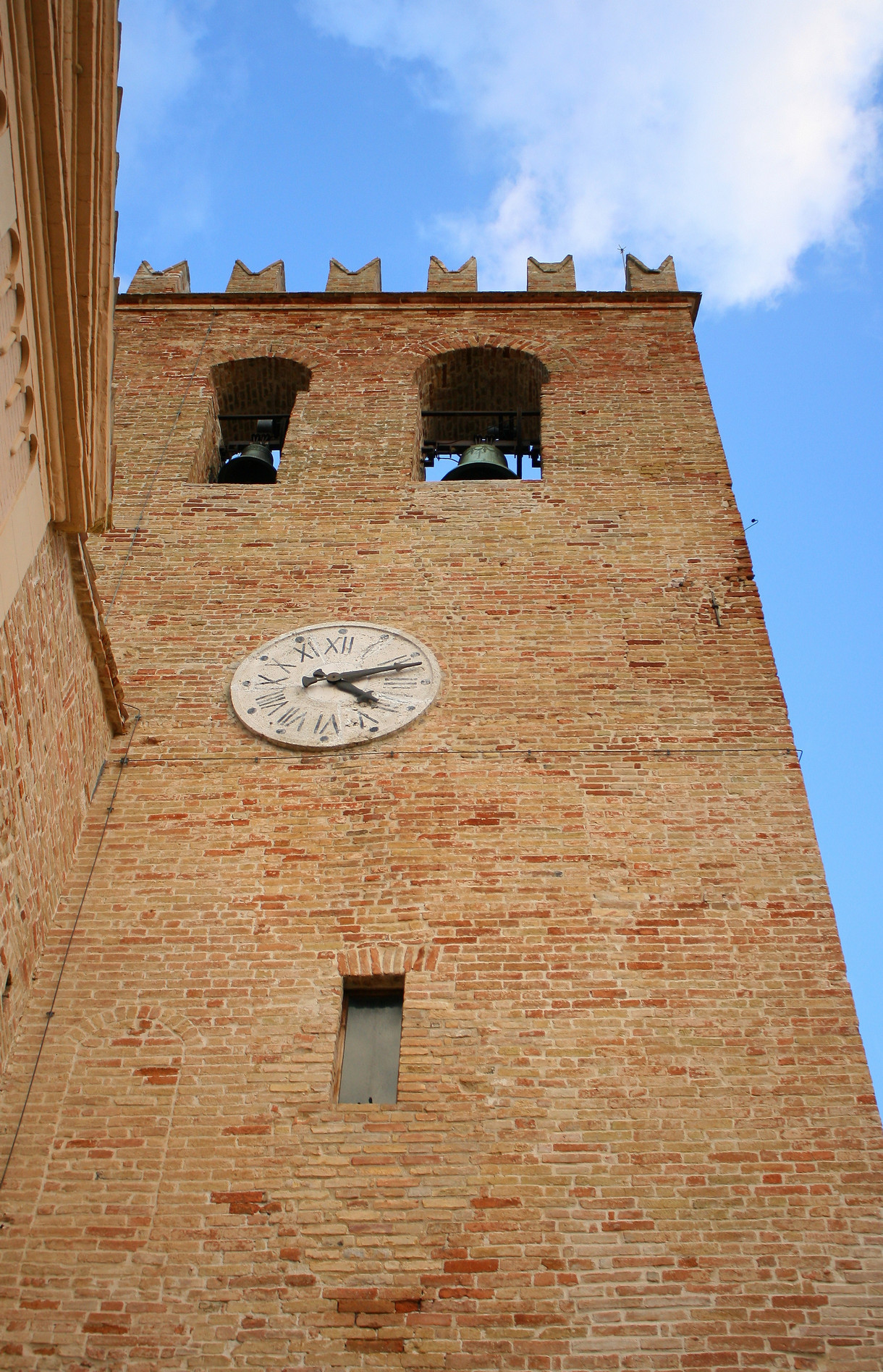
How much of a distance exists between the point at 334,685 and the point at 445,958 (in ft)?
7.79

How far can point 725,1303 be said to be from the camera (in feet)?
18.0

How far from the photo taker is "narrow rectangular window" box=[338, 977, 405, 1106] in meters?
6.46

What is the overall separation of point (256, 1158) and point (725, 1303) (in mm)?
2178

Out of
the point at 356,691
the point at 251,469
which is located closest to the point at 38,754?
the point at 356,691

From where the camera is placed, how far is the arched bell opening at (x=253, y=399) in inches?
490

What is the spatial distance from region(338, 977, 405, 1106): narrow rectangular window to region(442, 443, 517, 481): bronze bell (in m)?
5.37

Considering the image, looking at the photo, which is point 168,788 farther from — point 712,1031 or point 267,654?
point 712,1031

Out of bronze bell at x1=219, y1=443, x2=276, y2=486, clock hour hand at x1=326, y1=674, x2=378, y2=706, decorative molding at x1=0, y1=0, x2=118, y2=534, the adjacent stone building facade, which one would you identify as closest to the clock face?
clock hour hand at x1=326, y1=674, x2=378, y2=706

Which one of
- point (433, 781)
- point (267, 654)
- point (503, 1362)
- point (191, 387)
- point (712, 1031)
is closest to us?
point (503, 1362)

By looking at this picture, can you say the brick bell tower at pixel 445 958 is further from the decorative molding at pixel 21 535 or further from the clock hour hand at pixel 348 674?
the decorative molding at pixel 21 535

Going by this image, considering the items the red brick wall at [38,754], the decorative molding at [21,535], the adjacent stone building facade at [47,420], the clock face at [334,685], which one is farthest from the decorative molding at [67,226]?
the clock face at [334,685]

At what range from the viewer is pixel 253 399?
12766 millimetres

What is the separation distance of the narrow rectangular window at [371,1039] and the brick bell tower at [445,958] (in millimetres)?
22

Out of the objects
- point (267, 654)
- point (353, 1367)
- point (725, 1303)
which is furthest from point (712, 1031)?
point (267, 654)
